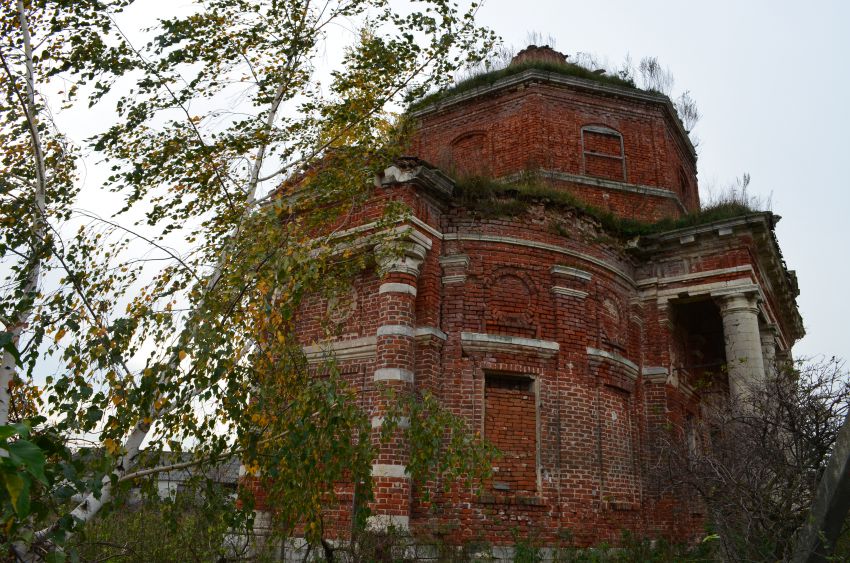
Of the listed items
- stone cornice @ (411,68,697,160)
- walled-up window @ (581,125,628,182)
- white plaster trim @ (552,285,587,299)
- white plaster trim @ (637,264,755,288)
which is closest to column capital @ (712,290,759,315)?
white plaster trim @ (637,264,755,288)

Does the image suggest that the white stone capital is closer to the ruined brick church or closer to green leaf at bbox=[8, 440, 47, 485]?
the ruined brick church

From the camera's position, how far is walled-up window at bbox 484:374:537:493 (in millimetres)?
10469

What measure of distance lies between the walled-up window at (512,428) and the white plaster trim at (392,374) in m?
1.73

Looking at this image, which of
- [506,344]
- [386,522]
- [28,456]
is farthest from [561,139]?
[28,456]

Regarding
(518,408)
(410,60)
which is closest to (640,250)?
(518,408)

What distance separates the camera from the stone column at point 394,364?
362 inches

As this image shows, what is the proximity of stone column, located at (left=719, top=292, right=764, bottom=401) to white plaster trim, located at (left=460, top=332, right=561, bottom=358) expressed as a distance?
3875 mm

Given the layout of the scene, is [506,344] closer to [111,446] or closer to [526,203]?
[526,203]

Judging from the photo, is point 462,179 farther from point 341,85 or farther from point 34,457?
point 34,457

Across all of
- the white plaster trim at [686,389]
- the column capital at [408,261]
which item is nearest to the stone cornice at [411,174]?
the column capital at [408,261]

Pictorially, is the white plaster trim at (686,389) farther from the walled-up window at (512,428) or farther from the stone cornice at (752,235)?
the walled-up window at (512,428)

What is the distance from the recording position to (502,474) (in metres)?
10.4

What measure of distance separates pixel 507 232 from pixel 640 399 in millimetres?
4451

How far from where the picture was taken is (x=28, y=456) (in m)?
1.91
